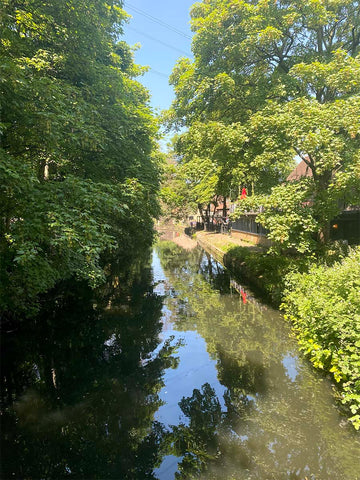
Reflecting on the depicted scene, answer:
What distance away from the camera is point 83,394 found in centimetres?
762

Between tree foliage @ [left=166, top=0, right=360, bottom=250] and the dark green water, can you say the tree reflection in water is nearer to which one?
the dark green water

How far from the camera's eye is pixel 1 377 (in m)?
8.32

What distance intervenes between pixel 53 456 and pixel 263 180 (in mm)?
14055

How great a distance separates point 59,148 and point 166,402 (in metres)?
7.41

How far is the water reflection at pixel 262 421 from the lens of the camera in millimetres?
5266

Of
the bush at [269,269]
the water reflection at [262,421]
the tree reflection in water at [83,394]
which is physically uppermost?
the bush at [269,269]

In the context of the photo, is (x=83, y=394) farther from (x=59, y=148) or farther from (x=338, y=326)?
(x=59, y=148)

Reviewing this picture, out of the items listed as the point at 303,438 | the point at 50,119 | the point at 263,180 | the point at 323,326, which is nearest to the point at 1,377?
the point at 50,119

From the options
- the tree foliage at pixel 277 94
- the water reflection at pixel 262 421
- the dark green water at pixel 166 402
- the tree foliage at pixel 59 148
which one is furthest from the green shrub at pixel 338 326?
the tree foliage at pixel 59 148

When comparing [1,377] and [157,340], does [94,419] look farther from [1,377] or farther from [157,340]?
[157,340]

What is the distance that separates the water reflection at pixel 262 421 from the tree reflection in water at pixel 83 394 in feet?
2.93

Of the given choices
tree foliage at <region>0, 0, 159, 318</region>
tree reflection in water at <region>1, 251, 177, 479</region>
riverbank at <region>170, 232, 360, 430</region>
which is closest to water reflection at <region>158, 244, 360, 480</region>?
riverbank at <region>170, 232, 360, 430</region>

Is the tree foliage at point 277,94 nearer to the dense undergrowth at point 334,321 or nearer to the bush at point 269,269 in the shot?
the bush at point 269,269

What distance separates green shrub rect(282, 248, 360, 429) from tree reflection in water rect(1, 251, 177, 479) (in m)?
3.91
